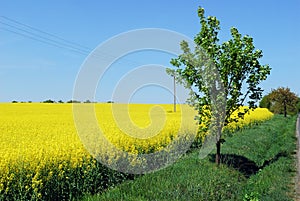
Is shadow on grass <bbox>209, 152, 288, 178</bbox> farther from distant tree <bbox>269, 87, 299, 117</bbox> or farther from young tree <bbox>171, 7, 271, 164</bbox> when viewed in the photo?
distant tree <bbox>269, 87, 299, 117</bbox>

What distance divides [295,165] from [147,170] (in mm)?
5409

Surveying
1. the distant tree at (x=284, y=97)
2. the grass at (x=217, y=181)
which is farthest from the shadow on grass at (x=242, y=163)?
the distant tree at (x=284, y=97)

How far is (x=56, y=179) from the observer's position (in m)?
8.40

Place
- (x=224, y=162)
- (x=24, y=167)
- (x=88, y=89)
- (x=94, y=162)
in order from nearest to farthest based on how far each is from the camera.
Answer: (x=24, y=167)
(x=94, y=162)
(x=88, y=89)
(x=224, y=162)

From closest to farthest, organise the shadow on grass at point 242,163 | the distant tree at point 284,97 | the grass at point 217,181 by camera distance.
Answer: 1. the grass at point 217,181
2. the shadow on grass at point 242,163
3. the distant tree at point 284,97

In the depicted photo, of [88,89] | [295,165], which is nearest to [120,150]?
Answer: [88,89]

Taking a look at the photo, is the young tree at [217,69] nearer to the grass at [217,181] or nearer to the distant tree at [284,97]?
the grass at [217,181]

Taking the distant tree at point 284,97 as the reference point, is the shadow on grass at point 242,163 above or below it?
below

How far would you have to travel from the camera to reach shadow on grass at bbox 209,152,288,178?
12164 millimetres

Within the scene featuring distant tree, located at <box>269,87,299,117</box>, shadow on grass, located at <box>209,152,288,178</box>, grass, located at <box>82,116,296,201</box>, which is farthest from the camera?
distant tree, located at <box>269,87,299,117</box>

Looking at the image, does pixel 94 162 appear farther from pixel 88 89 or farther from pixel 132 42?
pixel 132 42

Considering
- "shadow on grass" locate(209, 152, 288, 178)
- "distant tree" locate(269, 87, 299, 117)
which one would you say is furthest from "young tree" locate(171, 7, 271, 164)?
"distant tree" locate(269, 87, 299, 117)

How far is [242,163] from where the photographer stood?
13.2m

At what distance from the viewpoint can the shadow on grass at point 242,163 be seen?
12.2 m
